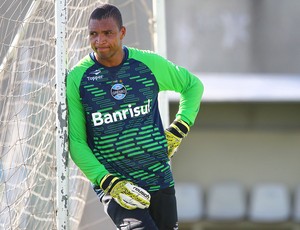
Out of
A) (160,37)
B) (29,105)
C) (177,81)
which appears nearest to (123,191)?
(177,81)

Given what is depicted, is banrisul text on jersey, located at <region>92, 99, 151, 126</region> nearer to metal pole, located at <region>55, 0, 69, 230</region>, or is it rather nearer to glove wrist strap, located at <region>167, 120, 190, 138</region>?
metal pole, located at <region>55, 0, 69, 230</region>

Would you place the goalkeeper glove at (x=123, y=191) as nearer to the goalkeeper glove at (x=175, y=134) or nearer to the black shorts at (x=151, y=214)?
the black shorts at (x=151, y=214)

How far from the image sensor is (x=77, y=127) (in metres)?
4.31

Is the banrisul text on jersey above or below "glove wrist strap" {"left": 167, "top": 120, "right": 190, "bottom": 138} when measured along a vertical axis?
above

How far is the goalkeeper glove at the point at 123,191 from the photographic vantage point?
4.23 m

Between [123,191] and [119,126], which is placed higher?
[119,126]

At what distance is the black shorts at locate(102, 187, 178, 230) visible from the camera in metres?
4.30

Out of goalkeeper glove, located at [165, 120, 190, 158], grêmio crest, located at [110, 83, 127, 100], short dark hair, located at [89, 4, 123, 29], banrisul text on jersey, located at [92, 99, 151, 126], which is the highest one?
short dark hair, located at [89, 4, 123, 29]

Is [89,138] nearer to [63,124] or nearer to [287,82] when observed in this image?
[63,124]

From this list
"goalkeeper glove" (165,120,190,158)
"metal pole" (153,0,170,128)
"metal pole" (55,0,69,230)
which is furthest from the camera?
"metal pole" (153,0,170,128)

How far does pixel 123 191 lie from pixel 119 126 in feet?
0.92

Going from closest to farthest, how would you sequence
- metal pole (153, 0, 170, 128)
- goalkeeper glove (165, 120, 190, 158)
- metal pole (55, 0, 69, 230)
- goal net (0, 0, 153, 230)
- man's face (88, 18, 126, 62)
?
man's face (88, 18, 126, 62)
metal pole (55, 0, 69, 230)
goalkeeper glove (165, 120, 190, 158)
goal net (0, 0, 153, 230)
metal pole (153, 0, 170, 128)

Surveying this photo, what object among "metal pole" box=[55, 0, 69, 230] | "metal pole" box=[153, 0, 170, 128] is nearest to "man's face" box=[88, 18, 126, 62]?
"metal pole" box=[55, 0, 69, 230]

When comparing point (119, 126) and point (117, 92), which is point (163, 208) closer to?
point (119, 126)
